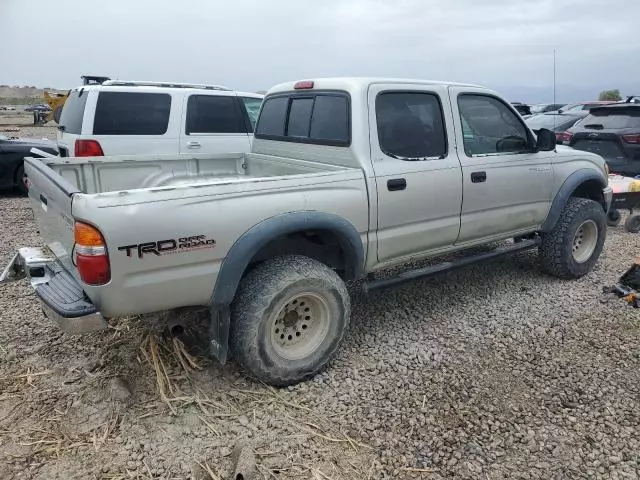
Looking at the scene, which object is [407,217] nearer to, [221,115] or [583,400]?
[583,400]

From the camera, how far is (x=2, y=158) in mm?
9414

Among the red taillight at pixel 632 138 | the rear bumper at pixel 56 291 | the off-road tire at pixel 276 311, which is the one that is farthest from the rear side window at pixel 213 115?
the red taillight at pixel 632 138

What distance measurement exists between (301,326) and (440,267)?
1400 mm

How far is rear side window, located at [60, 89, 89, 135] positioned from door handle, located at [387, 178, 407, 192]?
14.7 feet

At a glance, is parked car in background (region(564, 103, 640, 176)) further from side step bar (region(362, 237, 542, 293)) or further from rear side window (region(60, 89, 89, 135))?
rear side window (region(60, 89, 89, 135))

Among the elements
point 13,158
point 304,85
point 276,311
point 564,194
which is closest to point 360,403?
point 276,311

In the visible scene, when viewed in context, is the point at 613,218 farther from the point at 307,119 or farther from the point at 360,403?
the point at 360,403

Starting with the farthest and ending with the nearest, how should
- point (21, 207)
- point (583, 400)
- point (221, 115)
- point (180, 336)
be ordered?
point (21, 207), point (221, 115), point (180, 336), point (583, 400)

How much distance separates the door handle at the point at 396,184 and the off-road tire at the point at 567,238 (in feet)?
7.19

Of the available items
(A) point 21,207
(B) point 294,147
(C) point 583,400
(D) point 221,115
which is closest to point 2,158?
(A) point 21,207

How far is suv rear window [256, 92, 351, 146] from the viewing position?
4004mm

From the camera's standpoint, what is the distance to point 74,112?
6875mm

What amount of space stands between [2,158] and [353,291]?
24.8 ft

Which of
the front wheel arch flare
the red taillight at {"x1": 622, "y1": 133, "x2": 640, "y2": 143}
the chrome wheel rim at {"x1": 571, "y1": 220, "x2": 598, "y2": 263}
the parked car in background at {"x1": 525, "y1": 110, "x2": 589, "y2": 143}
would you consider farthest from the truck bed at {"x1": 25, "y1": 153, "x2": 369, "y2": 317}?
the parked car in background at {"x1": 525, "y1": 110, "x2": 589, "y2": 143}
